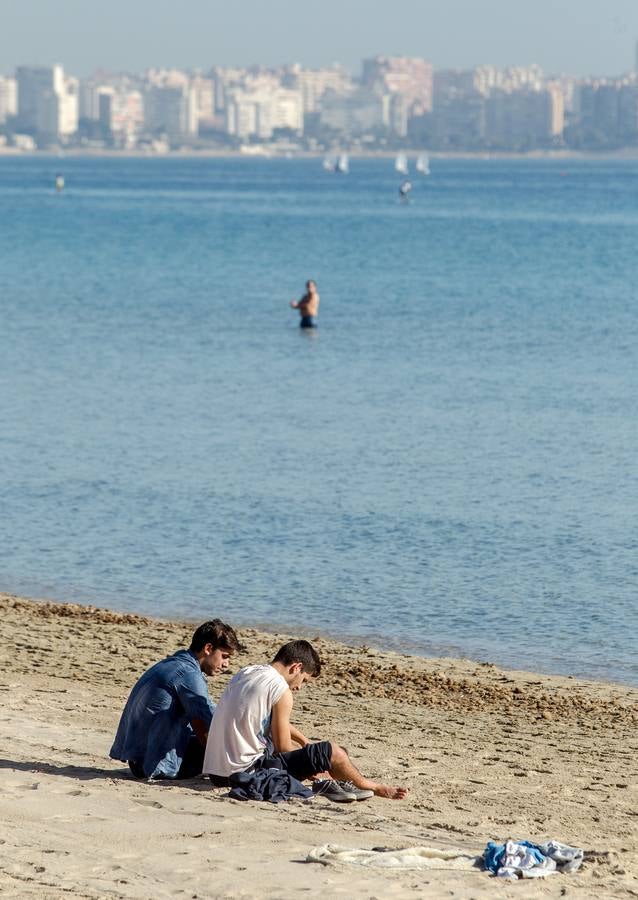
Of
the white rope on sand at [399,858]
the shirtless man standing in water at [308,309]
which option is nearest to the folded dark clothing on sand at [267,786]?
the white rope on sand at [399,858]

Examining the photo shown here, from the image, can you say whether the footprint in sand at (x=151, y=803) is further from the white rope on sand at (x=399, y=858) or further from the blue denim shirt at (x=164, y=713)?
the white rope on sand at (x=399, y=858)

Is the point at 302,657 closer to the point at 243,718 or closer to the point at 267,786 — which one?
the point at 243,718

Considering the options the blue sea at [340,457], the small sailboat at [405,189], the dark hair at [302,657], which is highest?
the small sailboat at [405,189]

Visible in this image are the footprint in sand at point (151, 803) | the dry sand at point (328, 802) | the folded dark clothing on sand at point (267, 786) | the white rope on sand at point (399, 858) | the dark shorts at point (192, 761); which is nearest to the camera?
the dry sand at point (328, 802)

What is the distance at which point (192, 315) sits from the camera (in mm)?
43656

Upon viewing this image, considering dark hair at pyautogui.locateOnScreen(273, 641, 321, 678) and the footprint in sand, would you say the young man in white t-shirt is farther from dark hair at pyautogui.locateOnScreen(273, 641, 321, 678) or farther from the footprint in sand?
the footprint in sand

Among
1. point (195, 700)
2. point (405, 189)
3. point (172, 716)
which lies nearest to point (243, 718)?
point (195, 700)

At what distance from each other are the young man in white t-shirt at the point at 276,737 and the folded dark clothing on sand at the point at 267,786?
58 mm

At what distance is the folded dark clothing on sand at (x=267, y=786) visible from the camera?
8.72 m

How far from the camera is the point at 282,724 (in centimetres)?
888

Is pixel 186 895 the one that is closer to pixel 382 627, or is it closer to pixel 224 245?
pixel 382 627

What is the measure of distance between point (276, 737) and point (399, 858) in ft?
5.02

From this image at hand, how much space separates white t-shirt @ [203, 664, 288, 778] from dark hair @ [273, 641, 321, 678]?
104 mm

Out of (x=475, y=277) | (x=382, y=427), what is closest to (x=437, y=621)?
(x=382, y=427)
